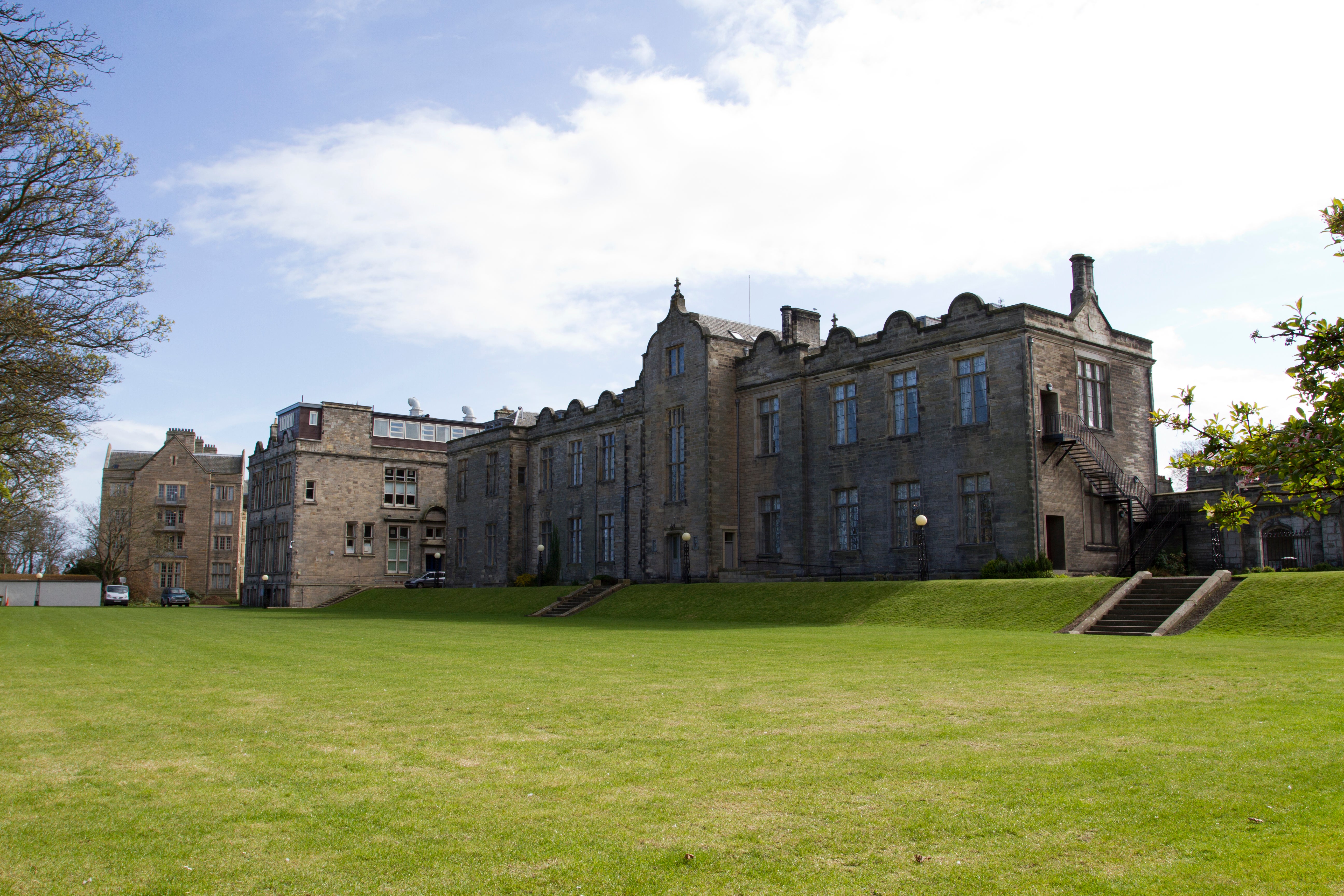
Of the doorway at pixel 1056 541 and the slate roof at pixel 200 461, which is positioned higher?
the slate roof at pixel 200 461

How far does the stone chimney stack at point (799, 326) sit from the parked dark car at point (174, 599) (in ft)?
156

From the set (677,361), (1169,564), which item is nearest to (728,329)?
(677,361)

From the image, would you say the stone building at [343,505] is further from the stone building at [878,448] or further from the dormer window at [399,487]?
the stone building at [878,448]

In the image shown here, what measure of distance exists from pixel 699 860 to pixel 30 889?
350 centimetres

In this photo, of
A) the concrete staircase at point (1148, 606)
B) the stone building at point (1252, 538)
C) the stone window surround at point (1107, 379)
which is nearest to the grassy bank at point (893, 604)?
the concrete staircase at point (1148, 606)

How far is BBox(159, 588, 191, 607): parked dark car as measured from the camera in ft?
224

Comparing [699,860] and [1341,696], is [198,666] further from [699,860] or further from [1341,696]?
[1341,696]

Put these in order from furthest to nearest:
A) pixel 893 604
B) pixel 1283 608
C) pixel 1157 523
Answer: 1. pixel 1157 523
2. pixel 893 604
3. pixel 1283 608

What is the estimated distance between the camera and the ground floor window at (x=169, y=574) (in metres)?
93.7

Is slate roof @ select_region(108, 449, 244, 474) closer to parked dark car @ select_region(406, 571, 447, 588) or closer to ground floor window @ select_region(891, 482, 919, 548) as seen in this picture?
parked dark car @ select_region(406, 571, 447, 588)

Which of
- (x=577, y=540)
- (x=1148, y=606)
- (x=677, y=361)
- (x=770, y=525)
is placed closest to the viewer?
(x=1148, y=606)

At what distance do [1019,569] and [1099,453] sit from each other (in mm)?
6200

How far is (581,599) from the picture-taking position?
44.0 m

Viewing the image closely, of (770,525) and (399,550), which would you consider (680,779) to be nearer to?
(770,525)
